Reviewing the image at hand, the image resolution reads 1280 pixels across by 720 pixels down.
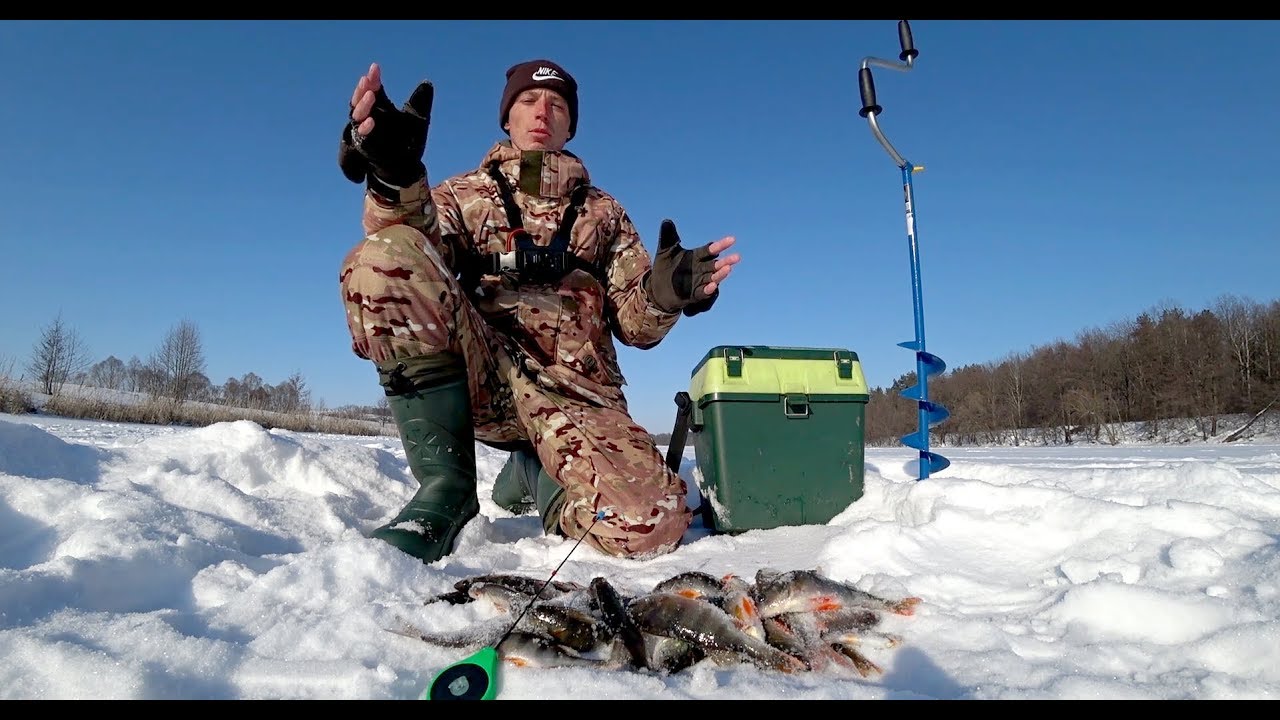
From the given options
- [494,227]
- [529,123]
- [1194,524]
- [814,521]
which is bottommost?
[814,521]

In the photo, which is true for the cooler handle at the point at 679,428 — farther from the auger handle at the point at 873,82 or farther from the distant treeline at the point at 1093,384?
the distant treeline at the point at 1093,384

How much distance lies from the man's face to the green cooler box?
1491 millimetres

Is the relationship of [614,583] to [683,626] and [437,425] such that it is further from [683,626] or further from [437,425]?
[437,425]

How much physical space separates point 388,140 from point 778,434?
2.10 meters

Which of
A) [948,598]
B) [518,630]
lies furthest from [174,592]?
[948,598]

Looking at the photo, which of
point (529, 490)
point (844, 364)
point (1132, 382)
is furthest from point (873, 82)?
point (1132, 382)

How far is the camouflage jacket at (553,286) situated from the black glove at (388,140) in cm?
56

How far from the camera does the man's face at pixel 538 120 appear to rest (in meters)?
3.28

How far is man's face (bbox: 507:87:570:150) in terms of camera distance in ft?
10.8

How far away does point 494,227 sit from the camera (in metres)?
3.07

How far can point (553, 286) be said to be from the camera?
3055mm
